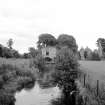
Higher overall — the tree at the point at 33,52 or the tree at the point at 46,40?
the tree at the point at 46,40

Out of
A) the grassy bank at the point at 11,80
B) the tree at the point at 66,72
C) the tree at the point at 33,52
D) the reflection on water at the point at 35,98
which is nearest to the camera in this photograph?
the grassy bank at the point at 11,80

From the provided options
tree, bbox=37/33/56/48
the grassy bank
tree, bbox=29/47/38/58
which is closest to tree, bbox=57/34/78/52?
tree, bbox=37/33/56/48

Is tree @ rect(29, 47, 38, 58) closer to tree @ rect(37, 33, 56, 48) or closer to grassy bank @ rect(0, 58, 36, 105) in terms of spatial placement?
tree @ rect(37, 33, 56, 48)

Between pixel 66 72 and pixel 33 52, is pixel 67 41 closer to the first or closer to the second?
pixel 33 52

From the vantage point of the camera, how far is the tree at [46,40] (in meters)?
54.0

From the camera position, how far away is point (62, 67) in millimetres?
14805

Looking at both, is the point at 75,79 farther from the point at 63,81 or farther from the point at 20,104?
the point at 20,104

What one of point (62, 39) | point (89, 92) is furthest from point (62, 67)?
point (62, 39)

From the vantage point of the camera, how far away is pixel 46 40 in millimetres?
53906

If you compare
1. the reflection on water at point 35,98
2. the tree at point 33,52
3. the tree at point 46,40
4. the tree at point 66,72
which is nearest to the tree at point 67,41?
the tree at point 46,40

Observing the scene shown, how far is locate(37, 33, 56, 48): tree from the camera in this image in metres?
54.0

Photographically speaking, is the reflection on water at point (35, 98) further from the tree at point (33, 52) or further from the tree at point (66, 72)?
the tree at point (33, 52)

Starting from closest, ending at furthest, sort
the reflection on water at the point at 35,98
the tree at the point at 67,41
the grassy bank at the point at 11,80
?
the grassy bank at the point at 11,80 → the reflection on water at the point at 35,98 → the tree at the point at 67,41

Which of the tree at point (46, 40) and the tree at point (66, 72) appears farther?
the tree at point (46, 40)
